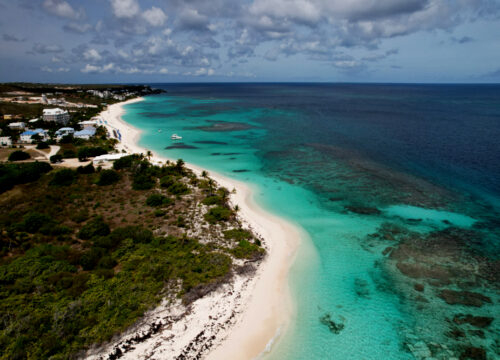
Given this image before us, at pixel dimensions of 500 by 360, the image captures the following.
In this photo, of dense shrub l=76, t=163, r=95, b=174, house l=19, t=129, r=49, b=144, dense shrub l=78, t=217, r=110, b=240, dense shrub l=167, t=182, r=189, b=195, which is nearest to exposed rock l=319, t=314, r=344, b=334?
dense shrub l=78, t=217, r=110, b=240

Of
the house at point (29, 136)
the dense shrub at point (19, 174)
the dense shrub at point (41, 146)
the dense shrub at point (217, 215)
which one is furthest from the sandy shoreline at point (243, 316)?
the house at point (29, 136)

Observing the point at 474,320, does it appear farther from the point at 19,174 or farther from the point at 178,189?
the point at 19,174

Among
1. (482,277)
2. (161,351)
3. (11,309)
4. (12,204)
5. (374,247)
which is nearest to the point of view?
(161,351)

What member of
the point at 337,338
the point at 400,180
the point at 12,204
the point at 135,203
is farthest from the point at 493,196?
the point at 12,204

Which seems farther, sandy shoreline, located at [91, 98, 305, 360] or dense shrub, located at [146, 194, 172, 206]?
dense shrub, located at [146, 194, 172, 206]

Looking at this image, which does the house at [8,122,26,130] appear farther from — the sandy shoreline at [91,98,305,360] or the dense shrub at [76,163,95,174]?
the sandy shoreline at [91,98,305,360]

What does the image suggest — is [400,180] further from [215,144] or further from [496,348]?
[215,144]
